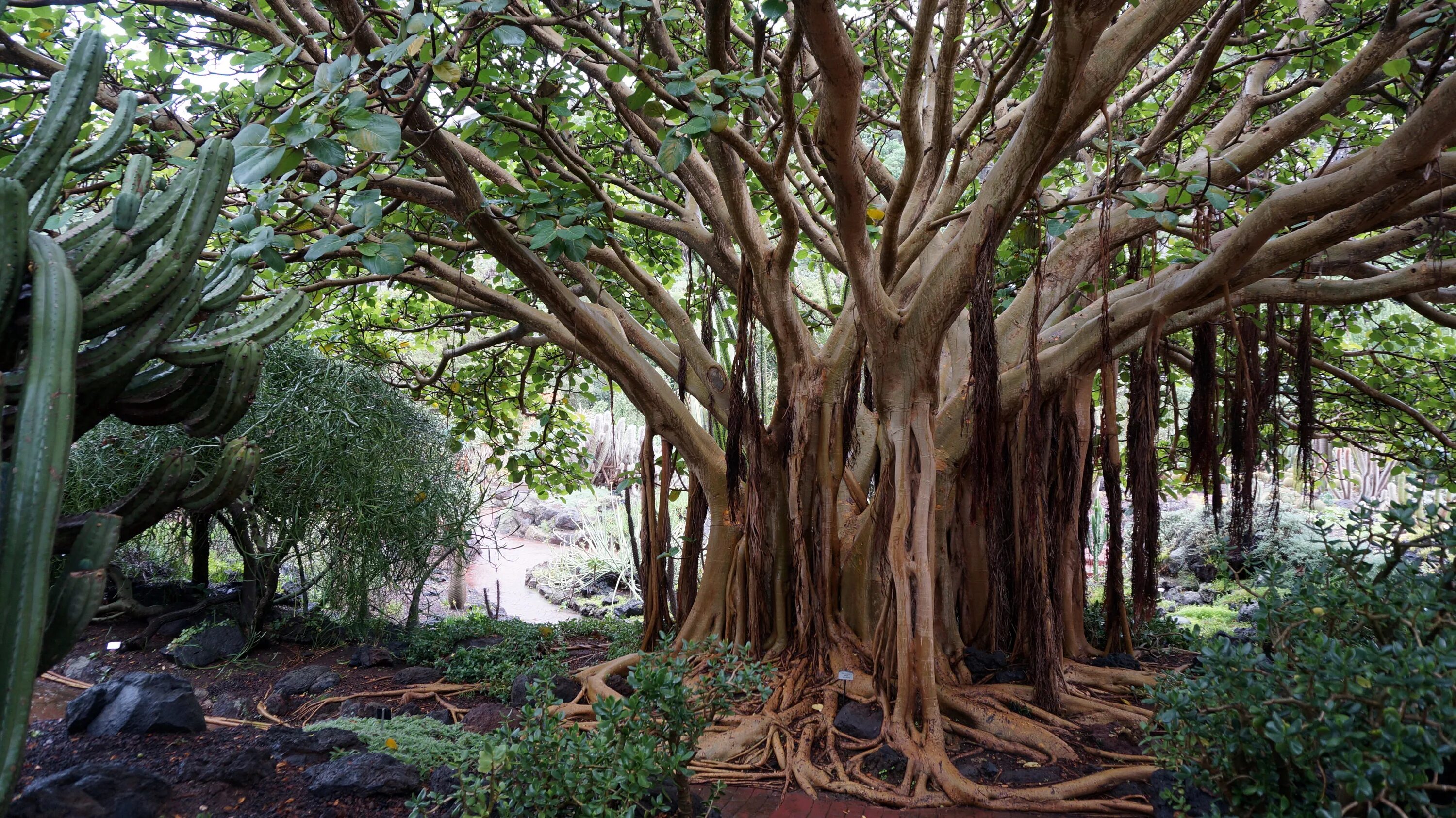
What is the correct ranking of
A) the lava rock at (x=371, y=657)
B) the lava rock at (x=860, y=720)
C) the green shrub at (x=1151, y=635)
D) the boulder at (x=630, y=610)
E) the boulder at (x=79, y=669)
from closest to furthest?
the lava rock at (x=860, y=720), the boulder at (x=79, y=669), the lava rock at (x=371, y=657), the green shrub at (x=1151, y=635), the boulder at (x=630, y=610)

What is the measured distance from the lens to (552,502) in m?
20.0

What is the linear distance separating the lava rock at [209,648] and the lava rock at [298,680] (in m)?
0.70

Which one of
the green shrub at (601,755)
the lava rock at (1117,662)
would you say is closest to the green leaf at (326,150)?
the green shrub at (601,755)

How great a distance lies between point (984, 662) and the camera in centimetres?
520

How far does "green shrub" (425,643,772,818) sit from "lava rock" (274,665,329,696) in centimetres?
303

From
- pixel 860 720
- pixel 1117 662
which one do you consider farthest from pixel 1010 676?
pixel 860 720

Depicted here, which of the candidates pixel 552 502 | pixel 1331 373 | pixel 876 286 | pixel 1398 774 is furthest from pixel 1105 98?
pixel 552 502

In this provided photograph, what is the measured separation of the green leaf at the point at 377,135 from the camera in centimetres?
243

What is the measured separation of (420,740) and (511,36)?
114 inches

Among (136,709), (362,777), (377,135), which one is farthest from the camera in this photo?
(136,709)

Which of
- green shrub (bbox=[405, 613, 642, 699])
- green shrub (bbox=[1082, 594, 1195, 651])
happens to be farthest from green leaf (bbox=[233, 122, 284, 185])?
green shrub (bbox=[1082, 594, 1195, 651])

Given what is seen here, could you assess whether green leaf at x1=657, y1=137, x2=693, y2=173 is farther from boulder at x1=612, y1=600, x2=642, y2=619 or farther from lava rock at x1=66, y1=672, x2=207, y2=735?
boulder at x1=612, y1=600, x2=642, y2=619

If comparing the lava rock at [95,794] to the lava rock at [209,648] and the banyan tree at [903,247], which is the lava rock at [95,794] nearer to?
the banyan tree at [903,247]

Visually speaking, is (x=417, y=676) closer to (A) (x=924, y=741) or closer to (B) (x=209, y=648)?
(B) (x=209, y=648)
